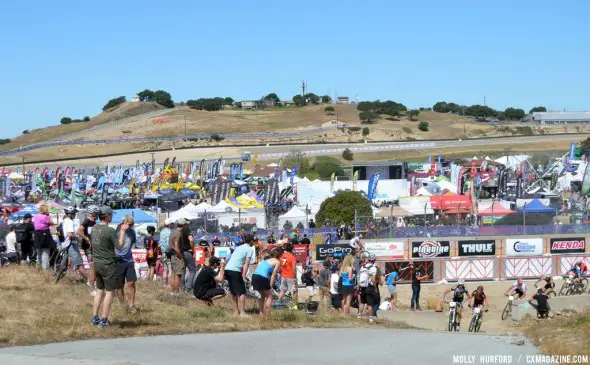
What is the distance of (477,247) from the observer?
3002cm

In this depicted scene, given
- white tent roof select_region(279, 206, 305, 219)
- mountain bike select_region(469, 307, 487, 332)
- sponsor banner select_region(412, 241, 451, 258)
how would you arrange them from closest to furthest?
mountain bike select_region(469, 307, 487, 332), sponsor banner select_region(412, 241, 451, 258), white tent roof select_region(279, 206, 305, 219)

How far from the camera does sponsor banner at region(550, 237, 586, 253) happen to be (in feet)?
100

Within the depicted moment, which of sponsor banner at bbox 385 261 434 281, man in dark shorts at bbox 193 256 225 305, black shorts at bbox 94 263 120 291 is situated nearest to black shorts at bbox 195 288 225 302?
man in dark shorts at bbox 193 256 225 305

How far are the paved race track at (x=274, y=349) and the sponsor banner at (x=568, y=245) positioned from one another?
20.0 m

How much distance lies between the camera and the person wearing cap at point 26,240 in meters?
16.2

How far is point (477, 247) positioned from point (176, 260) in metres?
17.6

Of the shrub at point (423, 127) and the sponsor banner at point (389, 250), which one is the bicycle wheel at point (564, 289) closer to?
the sponsor banner at point (389, 250)

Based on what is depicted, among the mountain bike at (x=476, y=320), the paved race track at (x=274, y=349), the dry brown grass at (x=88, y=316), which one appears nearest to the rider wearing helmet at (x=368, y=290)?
the dry brown grass at (x=88, y=316)

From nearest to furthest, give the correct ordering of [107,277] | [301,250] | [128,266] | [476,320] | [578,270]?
[107,277] < [128,266] < [476,320] < [578,270] < [301,250]

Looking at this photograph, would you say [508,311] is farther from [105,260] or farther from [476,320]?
[105,260]

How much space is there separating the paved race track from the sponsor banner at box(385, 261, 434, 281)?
13.9 m

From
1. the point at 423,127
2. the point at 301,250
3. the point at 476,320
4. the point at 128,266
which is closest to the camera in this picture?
the point at 128,266

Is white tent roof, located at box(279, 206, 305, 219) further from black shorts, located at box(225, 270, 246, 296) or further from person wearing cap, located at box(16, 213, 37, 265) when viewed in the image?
black shorts, located at box(225, 270, 246, 296)

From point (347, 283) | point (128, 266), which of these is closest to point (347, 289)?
point (347, 283)
